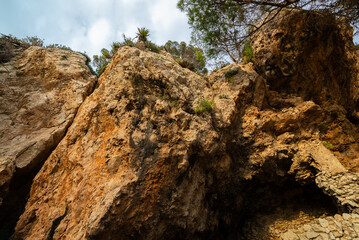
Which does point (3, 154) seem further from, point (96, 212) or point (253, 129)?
point (253, 129)

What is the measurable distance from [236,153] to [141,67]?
510 centimetres

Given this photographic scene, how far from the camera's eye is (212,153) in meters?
5.70

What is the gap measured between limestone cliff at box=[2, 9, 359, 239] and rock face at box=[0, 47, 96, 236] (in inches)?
24.8

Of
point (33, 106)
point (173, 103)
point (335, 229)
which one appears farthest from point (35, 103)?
point (335, 229)

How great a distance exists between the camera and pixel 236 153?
23.0 ft

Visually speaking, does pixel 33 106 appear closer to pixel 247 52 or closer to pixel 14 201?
pixel 14 201

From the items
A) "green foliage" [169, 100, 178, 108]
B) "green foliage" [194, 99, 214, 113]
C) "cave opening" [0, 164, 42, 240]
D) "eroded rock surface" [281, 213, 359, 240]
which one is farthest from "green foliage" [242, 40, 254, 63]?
"cave opening" [0, 164, 42, 240]

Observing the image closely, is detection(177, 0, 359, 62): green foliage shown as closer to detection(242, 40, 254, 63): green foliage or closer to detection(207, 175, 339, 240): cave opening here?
detection(242, 40, 254, 63): green foliage

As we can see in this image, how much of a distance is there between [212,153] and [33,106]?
7125 mm

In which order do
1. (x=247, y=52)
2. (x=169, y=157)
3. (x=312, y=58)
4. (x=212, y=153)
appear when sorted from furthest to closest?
(x=247, y=52), (x=312, y=58), (x=212, y=153), (x=169, y=157)

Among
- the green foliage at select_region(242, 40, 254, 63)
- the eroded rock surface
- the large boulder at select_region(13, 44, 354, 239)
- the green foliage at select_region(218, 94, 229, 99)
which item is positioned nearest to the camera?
the large boulder at select_region(13, 44, 354, 239)

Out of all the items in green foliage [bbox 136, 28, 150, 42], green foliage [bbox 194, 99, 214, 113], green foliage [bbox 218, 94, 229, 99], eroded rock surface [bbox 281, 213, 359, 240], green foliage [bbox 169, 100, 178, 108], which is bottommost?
eroded rock surface [bbox 281, 213, 359, 240]

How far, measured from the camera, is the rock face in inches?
215

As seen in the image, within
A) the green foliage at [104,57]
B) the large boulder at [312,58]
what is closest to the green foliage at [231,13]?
the large boulder at [312,58]
